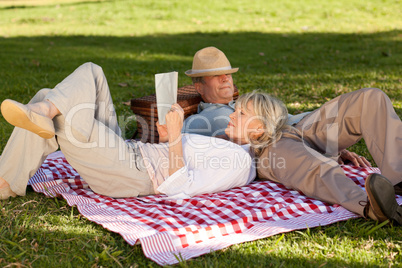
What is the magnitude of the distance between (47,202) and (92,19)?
12.0 m

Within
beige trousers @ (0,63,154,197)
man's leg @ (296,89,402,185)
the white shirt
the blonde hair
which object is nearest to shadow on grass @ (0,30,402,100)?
man's leg @ (296,89,402,185)

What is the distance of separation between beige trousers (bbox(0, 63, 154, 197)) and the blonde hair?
A: 95 centimetres

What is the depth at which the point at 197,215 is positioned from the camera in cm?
332

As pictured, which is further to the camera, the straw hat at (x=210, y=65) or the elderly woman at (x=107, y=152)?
the straw hat at (x=210, y=65)

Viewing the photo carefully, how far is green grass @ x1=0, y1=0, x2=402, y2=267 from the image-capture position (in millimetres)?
2914

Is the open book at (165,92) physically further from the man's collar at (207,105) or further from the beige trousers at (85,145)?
the man's collar at (207,105)

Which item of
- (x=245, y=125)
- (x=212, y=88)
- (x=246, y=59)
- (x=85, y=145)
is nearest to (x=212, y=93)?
(x=212, y=88)

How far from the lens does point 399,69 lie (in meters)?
8.47

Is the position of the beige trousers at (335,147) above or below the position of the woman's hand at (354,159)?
above

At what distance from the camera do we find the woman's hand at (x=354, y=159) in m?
4.41

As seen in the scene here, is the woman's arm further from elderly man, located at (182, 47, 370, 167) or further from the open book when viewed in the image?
elderly man, located at (182, 47, 370, 167)

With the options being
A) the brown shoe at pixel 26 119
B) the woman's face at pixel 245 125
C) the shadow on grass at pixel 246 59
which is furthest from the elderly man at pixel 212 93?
the shadow on grass at pixel 246 59

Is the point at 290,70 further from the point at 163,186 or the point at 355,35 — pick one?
the point at 163,186

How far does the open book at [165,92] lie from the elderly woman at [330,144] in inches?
24.5
